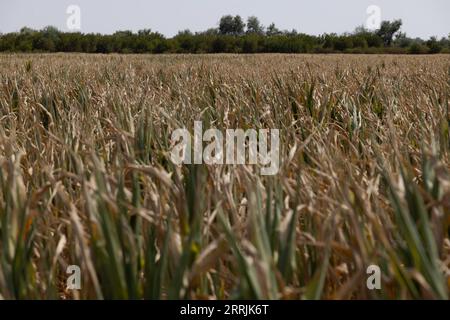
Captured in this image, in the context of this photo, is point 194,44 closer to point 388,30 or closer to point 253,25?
point 388,30

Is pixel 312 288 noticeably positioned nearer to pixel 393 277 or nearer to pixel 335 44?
pixel 393 277

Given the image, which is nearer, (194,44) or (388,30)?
(194,44)

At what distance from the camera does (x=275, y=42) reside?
42906mm

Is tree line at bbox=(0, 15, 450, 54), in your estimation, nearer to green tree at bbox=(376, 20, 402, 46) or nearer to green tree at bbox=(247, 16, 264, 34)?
green tree at bbox=(376, 20, 402, 46)

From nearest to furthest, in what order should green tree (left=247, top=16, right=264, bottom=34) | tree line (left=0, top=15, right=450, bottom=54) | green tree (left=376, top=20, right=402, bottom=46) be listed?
tree line (left=0, top=15, right=450, bottom=54) < green tree (left=376, top=20, right=402, bottom=46) < green tree (left=247, top=16, right=264, bottom=34)

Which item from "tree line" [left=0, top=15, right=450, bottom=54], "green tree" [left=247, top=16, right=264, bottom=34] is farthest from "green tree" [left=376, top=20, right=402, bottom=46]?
"green tree" [left=247, top=16, right=264, bottom=34]

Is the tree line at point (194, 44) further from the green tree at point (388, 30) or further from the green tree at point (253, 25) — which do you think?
the green tree at point (253, 25)

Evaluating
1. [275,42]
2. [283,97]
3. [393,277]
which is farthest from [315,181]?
[275,42]

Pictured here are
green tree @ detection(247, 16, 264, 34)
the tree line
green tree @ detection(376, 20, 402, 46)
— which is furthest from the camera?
green tree @ detection(247, 16, 264, 34)

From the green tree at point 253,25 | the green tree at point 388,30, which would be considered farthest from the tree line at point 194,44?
the green tree at point 253,25

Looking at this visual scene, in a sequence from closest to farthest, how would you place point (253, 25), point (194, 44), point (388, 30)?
point (194, 44), point (388, 30), point (253, 25)

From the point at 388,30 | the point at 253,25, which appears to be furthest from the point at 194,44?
the point at 253,25

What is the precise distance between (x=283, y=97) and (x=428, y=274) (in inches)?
83.6

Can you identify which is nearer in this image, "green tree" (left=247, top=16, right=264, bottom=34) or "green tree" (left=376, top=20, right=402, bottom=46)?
"green tree" (left=376, top=20, right=402, bottom=46)
